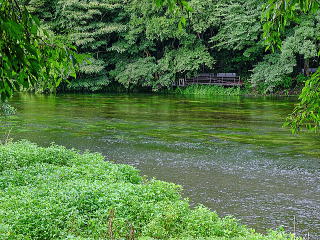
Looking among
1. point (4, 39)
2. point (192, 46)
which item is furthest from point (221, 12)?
point (4, 39)

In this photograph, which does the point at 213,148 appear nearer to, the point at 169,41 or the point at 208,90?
the point at 208,90

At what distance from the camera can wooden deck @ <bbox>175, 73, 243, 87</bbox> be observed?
39.1 m

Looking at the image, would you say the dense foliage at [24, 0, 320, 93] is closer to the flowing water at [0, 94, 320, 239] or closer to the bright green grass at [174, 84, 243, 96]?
the bright green grass at [174, 84, 243, 96]

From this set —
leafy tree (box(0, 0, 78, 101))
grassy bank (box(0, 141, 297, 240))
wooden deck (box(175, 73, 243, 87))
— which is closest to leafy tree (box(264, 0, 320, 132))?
leafy tree (box(0, 0, 78, 101))

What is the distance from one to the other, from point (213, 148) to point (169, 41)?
91.2 ft

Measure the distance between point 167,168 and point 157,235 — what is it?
5.92 meters

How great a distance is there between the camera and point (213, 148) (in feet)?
49.8

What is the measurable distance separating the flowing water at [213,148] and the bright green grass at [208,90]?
9464 millimetres

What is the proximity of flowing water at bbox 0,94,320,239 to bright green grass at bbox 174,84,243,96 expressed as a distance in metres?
9.46

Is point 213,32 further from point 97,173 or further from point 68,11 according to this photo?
point 97,173

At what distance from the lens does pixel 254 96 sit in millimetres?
35312

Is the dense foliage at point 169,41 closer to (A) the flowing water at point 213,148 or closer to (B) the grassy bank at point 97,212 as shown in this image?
(A) the flowing water at point 213,148

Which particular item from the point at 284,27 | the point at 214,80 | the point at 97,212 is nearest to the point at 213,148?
the point at 97,212

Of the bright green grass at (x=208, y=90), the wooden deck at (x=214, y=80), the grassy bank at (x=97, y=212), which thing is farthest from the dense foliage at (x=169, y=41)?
the grassy bank at (x=97, y=212)
